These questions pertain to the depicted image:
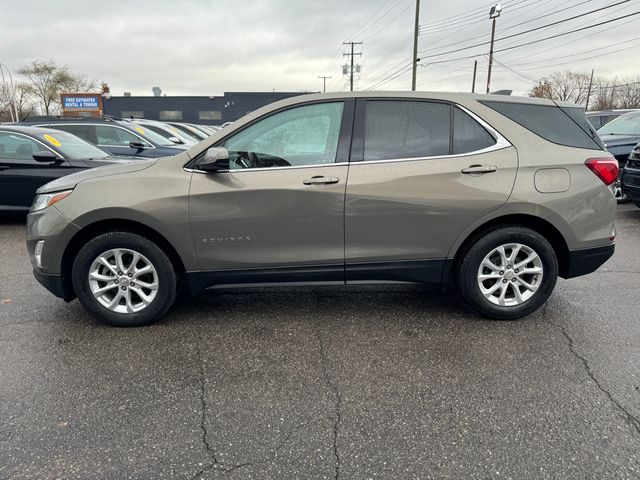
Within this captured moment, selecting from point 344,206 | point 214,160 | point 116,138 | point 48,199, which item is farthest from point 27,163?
point 344,206

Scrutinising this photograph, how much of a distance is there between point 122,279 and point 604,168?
12.6 feet

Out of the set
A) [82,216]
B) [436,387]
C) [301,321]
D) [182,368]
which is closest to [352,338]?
[301,321]

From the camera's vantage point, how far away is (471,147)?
345cm

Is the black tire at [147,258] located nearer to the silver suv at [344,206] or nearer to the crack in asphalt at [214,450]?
the silver suv at [344,206]

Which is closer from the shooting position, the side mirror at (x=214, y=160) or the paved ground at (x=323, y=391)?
the paved ground at (x=323, y=391)

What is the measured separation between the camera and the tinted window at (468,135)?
3445mm

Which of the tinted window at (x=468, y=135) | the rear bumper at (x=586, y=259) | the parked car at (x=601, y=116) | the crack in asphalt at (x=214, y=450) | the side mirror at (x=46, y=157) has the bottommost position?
the crack in asphalt at (x=214, y=450)

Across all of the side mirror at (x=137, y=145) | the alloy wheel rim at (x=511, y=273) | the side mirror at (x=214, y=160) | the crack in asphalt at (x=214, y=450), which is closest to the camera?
the crack in asphalt at (x=214, y=450)

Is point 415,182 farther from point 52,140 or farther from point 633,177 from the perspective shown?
point 52,140

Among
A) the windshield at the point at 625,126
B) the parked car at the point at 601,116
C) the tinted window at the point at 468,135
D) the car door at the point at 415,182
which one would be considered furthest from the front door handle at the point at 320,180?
the parked car at the point at 601,116

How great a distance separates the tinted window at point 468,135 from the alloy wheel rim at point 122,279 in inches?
100

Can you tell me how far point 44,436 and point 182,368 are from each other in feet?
2.78

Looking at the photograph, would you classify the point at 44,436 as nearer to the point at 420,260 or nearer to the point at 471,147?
the point at 420,260

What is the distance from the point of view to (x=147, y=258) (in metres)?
3.43
